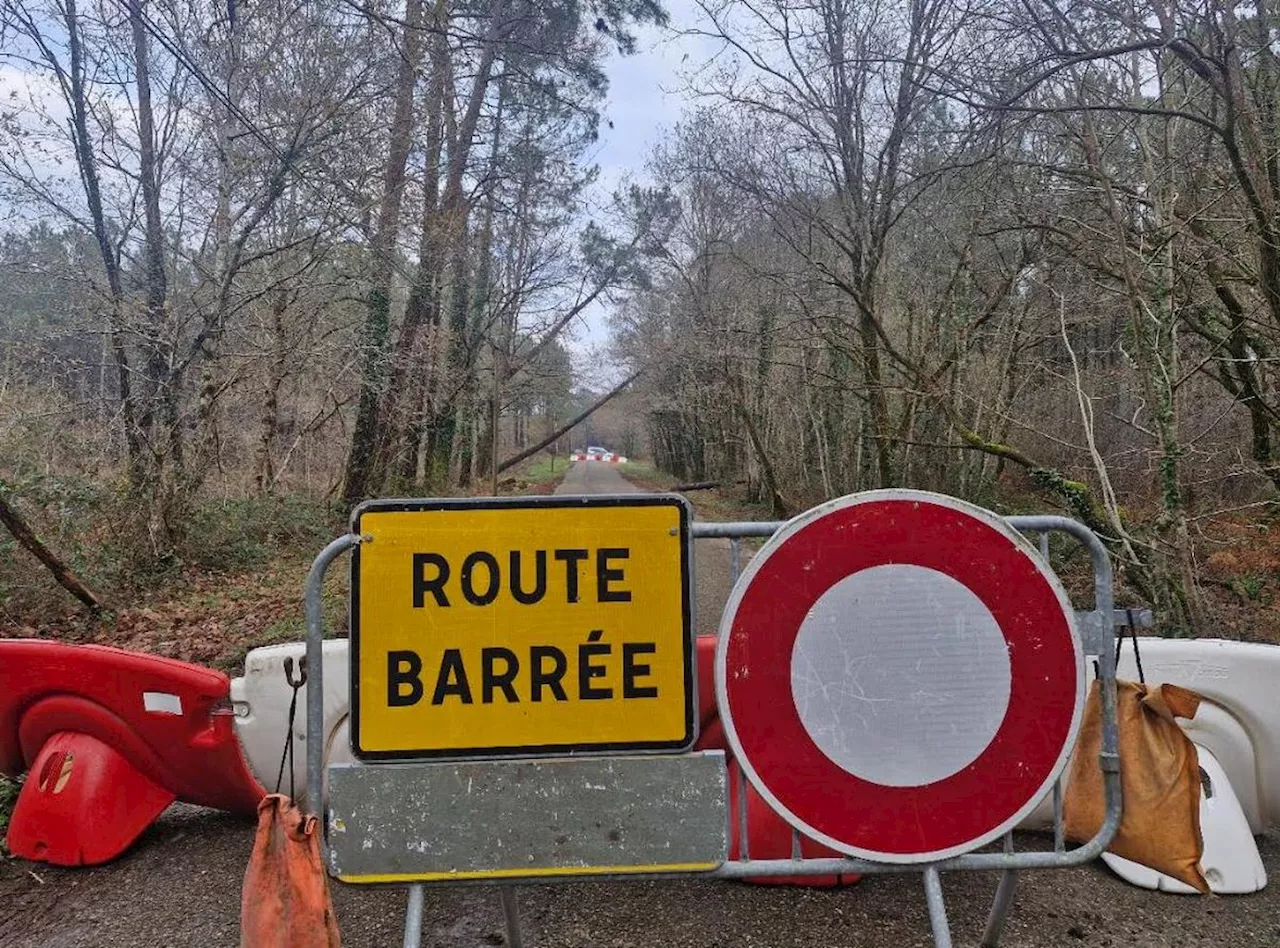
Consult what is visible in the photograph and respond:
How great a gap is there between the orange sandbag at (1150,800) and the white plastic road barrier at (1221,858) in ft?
2.16

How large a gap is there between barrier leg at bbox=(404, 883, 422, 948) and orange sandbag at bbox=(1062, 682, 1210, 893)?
1.66 m

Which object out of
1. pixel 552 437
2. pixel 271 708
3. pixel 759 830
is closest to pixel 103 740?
pixel 271 708

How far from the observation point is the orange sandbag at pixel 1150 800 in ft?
7.97

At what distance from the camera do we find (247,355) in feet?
39.6

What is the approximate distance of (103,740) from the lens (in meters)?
3.64

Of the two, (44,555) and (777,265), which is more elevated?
(777,265)

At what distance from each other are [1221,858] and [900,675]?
6.86 ft

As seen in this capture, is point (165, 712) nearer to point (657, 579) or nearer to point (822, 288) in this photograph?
point (657, 579)

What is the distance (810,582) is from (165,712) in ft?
9.30

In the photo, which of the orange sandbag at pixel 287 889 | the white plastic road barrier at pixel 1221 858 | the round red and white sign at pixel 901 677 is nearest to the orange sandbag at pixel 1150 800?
the round red and white sign at pixel 901 677

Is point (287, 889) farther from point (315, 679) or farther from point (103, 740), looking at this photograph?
point (103, 740)

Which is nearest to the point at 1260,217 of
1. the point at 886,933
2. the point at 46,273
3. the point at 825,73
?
the point at 886,933

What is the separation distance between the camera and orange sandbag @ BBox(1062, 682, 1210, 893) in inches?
95.6

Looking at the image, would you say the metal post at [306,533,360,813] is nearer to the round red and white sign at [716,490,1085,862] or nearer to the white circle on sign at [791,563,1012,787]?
the round red and white sign at [716,490,1085,862]
